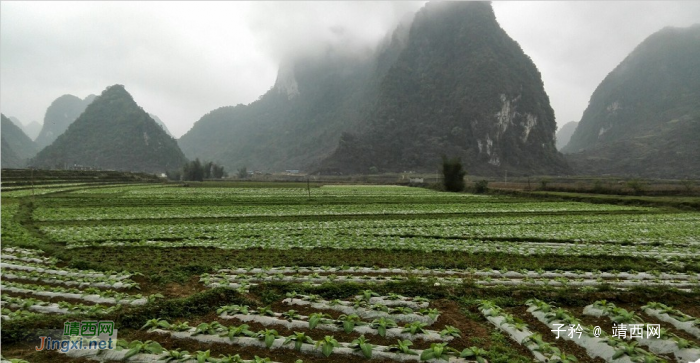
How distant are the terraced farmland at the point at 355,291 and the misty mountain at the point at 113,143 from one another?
6931 inches

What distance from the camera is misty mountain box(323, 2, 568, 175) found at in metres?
162

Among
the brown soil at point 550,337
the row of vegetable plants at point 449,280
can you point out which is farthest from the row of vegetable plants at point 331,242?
the brown soil at point 550,337

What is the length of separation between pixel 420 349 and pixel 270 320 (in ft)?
10.5

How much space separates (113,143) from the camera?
173500 millimetres

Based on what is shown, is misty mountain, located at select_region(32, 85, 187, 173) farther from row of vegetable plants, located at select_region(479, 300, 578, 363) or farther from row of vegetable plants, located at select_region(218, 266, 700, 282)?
row of vegetable plants, located at select_region(479, 300, 578, 363)

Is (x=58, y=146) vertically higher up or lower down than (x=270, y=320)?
higher up

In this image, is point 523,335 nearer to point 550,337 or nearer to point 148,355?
point 550,337

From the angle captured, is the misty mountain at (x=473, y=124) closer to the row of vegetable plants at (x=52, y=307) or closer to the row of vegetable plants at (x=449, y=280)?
the row of vegetable plants at (x=449, y=280)

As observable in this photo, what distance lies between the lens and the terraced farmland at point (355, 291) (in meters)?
6.08

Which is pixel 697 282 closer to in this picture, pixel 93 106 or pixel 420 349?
pixel 420 349

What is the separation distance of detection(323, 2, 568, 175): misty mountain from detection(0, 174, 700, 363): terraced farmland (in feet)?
438

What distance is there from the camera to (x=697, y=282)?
1073cm

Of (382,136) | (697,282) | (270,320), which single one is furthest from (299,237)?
(382,136)

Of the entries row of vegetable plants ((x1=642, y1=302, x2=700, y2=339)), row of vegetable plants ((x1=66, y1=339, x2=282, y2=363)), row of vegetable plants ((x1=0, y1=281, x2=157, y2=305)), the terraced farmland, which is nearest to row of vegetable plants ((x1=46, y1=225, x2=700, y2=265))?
the terraced farmland
